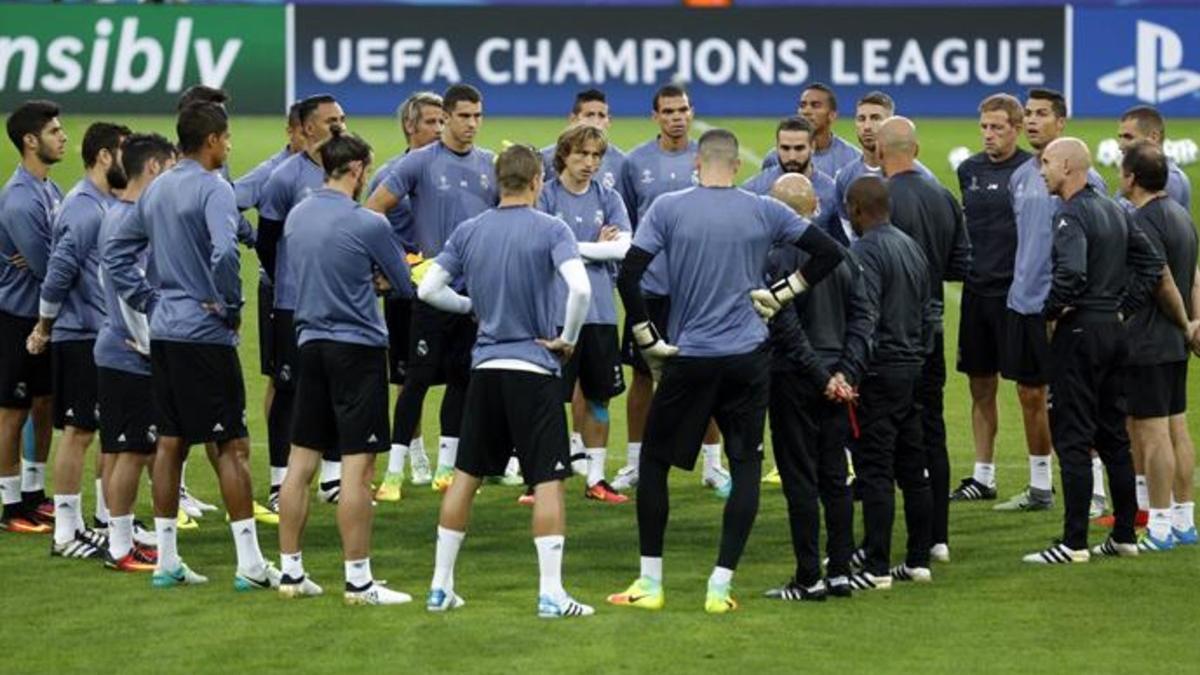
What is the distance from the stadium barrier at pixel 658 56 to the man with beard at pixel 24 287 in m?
19.1

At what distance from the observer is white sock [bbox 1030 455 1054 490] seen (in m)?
13.7

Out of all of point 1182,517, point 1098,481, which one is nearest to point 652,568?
point 1182,517

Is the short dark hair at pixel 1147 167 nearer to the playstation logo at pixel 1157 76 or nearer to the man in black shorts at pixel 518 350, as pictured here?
the man in black shorts at pixel 518 350

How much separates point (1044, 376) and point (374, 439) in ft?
14.6

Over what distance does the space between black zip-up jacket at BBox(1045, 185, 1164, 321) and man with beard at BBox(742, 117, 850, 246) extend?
1390 millimetres

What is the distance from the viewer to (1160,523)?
12422mm

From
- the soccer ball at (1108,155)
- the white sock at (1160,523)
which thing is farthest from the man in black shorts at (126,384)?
the soccer ball at (1108,155)

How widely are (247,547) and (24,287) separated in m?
2.43

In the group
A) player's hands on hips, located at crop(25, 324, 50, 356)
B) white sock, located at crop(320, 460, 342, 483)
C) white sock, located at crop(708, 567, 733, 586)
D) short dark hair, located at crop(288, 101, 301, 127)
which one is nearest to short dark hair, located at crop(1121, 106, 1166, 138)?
white sock, located at crop(708, 567, 733, 586)

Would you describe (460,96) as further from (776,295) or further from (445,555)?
(445,555)

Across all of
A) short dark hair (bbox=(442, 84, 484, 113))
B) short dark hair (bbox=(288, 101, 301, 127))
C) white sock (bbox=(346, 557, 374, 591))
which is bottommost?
white sock (bbox=(346, 557, 374, 591))

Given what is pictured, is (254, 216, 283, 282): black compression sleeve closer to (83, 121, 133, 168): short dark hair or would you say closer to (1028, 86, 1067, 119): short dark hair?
(83, 121, 133, 168): short dark hair

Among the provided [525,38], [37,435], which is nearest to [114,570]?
[37,435]

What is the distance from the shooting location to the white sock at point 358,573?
10984 millimetres
